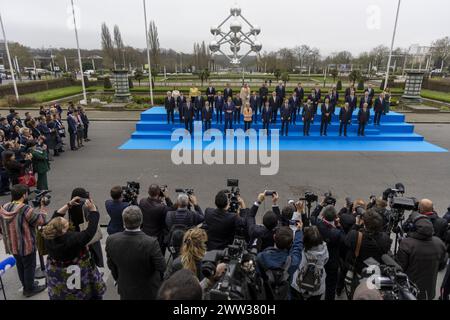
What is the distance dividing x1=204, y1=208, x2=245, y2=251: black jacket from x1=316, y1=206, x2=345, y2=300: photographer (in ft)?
3.51

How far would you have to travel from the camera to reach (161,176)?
9.56 meters

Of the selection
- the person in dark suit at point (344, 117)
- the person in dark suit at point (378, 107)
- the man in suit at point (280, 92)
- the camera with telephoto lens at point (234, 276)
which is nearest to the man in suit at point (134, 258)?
the camera with telephoto lens at point (234, 276)

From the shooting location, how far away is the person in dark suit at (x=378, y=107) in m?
14.5

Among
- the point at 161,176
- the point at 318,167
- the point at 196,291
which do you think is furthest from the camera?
the point at 318,167

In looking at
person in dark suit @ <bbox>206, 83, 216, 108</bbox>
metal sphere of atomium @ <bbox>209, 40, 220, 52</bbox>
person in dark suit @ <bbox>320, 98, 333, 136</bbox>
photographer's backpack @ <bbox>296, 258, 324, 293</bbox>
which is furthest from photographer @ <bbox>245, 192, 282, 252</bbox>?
metal sphere of atomium @ <bbox>209, 40, 220, 52</bbox>

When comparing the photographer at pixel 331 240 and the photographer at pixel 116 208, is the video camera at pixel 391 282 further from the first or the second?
the photographer at pixel 116 208

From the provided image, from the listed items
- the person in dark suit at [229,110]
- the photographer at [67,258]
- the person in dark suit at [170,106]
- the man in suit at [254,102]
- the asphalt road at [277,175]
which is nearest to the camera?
the photographer at [67,258]

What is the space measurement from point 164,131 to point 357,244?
13.0 meters

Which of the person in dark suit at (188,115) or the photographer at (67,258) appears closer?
the photographer at (67,258)

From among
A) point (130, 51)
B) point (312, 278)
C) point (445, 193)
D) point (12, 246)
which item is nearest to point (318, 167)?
point (445, 193)

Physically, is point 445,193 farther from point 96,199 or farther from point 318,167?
point 96,199

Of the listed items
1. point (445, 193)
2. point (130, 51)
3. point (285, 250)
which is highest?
point (130, 51)

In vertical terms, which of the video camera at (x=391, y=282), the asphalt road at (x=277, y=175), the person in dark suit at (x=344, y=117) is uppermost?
the video camera at (x=391, y=282)

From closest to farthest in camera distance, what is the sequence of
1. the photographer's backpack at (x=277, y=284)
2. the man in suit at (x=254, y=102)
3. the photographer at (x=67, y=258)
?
1. the photographer's backpack at (x=277, y=284)
2. the photographer at (x=67, y=258)
3. the man in suit at (x=254, y=102)
